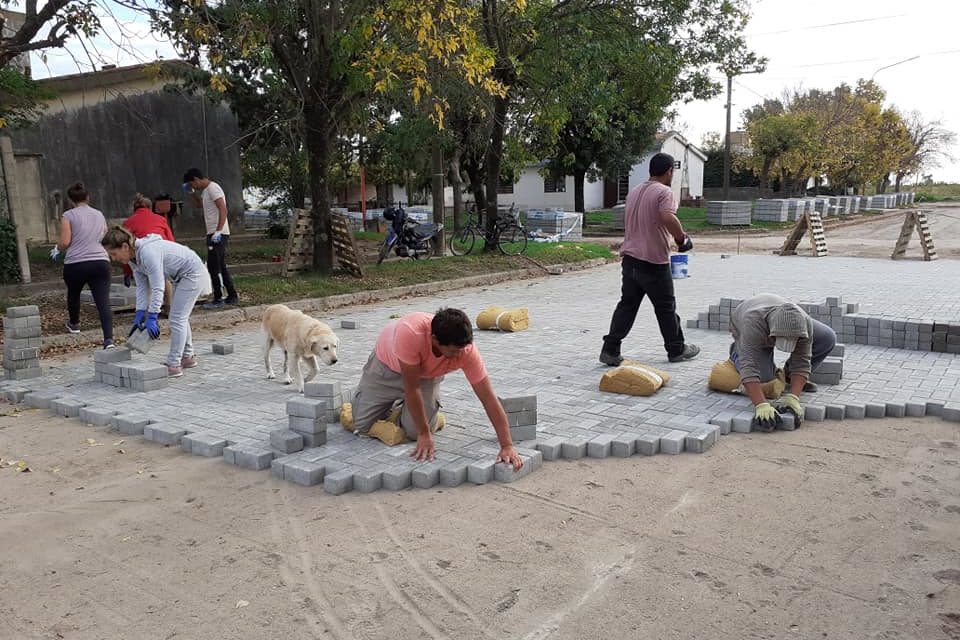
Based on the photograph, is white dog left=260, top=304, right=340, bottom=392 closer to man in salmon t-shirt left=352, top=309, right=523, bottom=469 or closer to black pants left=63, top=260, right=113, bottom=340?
man in salmon t-shirt left=352, top=309, right=523, bottom=469

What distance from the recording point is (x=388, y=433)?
4.96 meters

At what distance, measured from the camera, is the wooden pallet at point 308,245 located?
13.7 m

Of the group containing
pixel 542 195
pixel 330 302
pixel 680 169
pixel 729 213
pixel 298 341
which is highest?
pixel 680 169

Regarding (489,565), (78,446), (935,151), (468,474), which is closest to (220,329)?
(78,446)

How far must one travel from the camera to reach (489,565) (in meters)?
3.53

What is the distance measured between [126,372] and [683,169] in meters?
45.6

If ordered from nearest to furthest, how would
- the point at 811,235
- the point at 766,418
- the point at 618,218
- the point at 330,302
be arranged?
the point at 766,418 < the point at 330,302 < the point at 811,235 < the point at 618,218

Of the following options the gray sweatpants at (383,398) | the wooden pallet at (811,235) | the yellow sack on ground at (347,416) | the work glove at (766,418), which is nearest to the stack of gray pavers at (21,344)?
the yellow sack on ground at (347,416)

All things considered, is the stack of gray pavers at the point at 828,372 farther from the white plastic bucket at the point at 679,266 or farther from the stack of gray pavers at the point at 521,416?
the white plastic bucket at the point at 679,266

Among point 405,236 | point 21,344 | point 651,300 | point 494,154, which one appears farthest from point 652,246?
point 494,154

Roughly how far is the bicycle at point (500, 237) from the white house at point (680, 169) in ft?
81.1

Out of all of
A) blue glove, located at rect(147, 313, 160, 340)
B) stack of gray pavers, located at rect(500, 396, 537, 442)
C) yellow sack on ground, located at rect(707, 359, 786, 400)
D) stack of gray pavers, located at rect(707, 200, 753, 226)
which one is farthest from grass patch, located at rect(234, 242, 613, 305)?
stack of gray pavers, located at rect(707, 200, 753, 226)

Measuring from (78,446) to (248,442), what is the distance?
1330 mm

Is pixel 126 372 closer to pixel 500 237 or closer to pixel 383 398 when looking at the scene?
pixel 383 398
